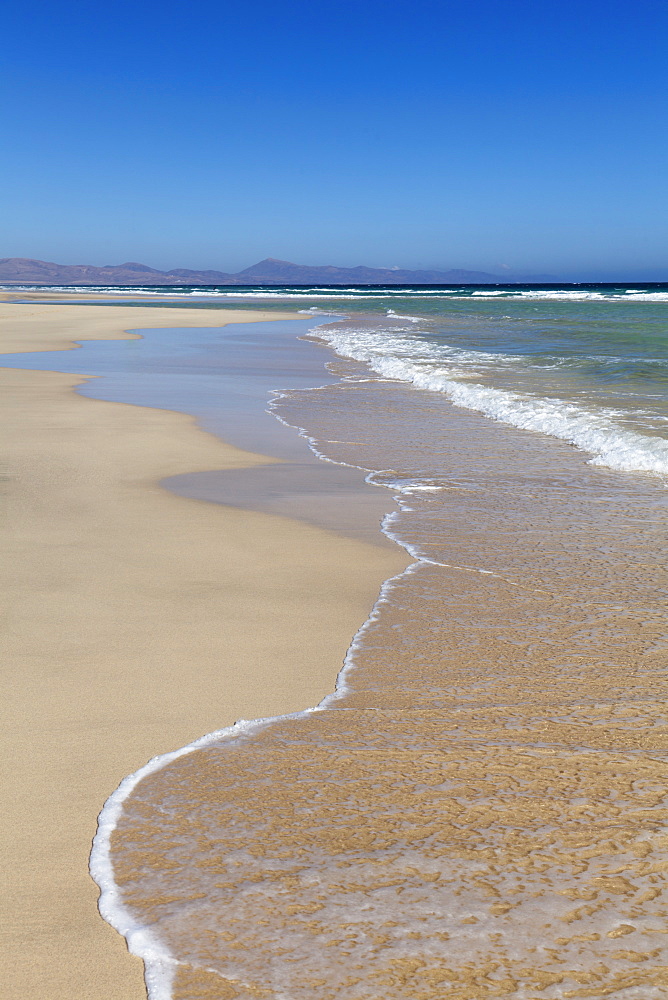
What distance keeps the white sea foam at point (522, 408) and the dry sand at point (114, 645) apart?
10.8 feet

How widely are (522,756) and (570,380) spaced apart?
36.9ft

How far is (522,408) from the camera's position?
32.5 ft

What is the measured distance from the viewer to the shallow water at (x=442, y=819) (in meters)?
1.77

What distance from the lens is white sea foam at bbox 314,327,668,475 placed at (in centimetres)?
716

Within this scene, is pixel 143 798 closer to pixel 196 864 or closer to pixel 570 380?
pixel 196 864

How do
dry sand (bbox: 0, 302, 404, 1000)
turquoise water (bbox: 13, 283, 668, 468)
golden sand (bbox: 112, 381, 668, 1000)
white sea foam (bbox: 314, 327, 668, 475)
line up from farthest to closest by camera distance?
turquoise water (bbox: 13, 283, 668, 468) < white sea foam (bbox: 314, 327, 668, 475) < dry sand (bbox: 0, 302, 404, 1000) < golden sand (bbox: 112, 381, 668, 1000)

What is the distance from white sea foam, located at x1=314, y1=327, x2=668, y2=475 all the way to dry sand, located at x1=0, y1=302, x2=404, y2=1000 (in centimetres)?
328

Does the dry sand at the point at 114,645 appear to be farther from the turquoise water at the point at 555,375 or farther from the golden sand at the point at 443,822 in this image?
the turquoise water at the point at 555,375

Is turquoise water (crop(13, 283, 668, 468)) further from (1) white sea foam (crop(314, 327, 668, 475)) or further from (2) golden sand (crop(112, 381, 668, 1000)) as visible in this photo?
(2) golden sand (crop(112, 381, 668, 1000))

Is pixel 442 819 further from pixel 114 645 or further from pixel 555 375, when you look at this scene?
pixel 555 375

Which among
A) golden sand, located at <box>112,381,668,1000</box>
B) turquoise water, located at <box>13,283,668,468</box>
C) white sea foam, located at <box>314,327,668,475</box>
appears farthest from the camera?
turquoise water, located at <box>13,283,668,468</box>

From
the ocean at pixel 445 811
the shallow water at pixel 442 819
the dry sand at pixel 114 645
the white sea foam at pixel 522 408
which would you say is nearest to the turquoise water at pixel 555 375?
the white sea foam at pixel 522 408

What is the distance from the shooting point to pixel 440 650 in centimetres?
334

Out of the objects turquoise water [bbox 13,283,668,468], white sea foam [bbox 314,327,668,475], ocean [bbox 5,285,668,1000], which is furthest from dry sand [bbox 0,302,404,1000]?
turquoise water [bbox 13,283,668,468]
